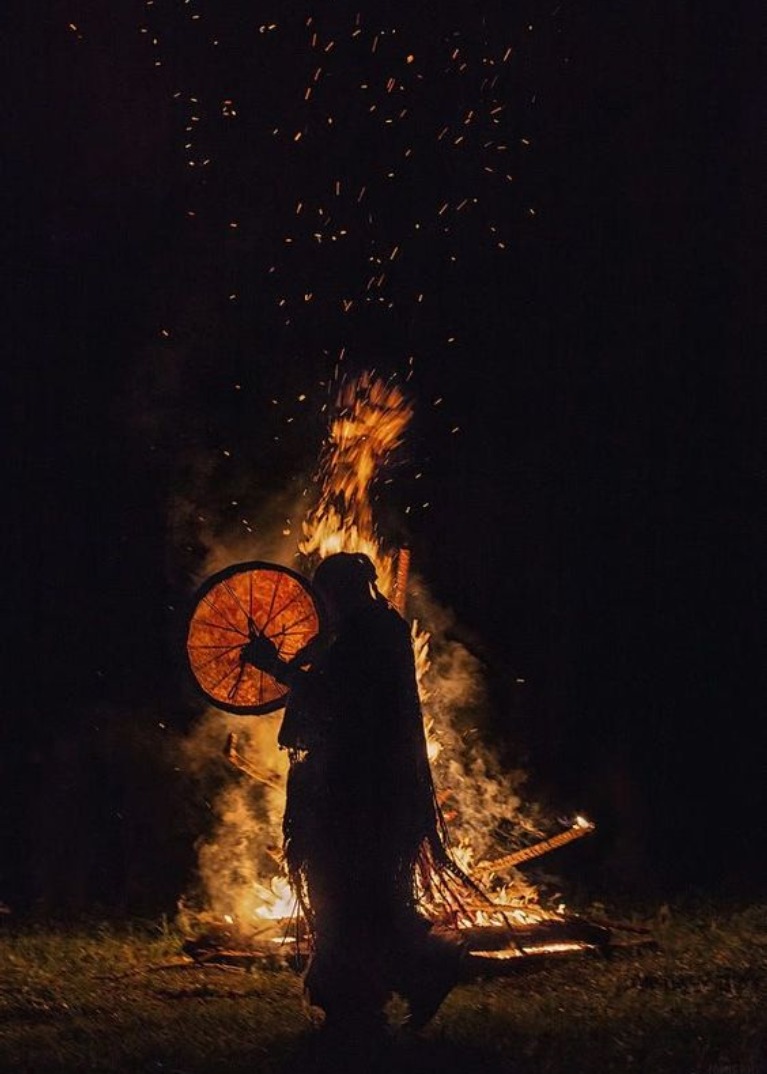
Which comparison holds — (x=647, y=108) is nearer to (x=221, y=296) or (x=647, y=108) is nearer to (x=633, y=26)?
(x=633, y=26)

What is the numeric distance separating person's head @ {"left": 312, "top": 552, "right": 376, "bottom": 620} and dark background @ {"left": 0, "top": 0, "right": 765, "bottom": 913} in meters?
4.12

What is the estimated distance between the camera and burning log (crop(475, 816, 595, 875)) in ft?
29.1

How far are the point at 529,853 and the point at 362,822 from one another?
11.5ft

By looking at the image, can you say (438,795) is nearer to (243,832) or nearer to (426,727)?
(426,727)

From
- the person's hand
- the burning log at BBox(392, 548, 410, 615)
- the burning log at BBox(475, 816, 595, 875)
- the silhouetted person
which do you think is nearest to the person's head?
the silhouetted person

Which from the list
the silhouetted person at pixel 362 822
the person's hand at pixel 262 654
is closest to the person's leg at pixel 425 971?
the silhouetted person at pixel 362 822

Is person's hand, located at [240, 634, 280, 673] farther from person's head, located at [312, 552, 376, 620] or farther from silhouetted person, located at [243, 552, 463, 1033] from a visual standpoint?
person's head, located at [312, 552, 376, 620]

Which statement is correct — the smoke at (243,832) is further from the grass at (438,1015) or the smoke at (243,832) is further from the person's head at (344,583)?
the person's head at (344,583)

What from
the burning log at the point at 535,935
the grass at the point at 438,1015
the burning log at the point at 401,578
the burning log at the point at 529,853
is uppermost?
the burning log at the point at 401,578

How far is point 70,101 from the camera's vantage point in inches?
420

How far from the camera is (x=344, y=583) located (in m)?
5.71

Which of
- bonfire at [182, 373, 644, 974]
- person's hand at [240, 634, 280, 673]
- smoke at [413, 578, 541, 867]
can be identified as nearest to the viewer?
person's hand at [240, 634, 280, 673]

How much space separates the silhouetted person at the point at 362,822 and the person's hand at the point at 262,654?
0.17 m

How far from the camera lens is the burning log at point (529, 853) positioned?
29.1ft
